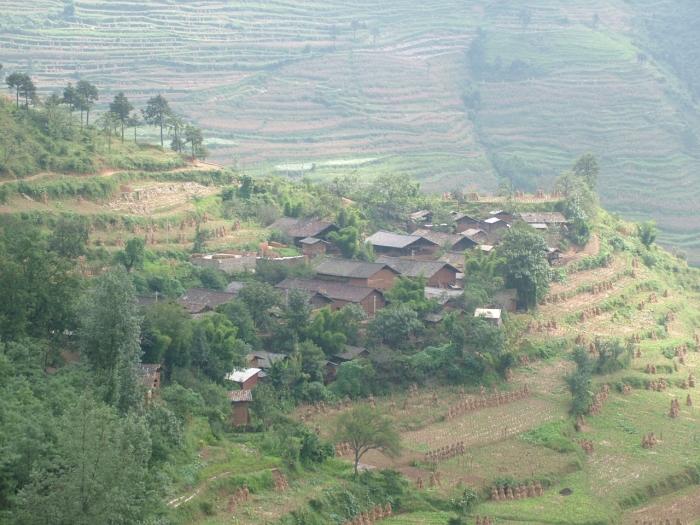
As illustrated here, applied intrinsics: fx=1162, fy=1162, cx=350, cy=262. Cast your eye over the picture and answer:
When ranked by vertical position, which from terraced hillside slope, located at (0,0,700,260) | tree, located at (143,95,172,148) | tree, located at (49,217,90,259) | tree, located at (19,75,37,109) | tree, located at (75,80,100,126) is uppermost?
tree, located at (19,75,37,109)

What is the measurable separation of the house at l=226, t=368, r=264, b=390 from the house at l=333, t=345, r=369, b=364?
2.99m

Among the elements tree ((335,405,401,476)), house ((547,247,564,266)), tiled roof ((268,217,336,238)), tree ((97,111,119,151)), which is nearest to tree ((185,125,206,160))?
tree ((97,111,119,151))

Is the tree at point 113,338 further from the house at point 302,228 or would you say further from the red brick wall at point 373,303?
the house at point 302,228

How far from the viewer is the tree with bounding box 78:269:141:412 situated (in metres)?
23.3

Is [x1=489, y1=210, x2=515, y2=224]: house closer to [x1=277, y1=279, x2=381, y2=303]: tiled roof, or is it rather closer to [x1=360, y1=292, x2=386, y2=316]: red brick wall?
[x1=277, y1=279, x2=381, y2=303]: tiled roof

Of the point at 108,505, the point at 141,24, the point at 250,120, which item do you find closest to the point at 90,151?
the point at 108,505

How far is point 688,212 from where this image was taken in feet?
234

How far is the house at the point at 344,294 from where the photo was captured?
1411 inches

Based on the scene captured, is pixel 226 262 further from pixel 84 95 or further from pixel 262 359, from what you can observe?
pixel 84 95

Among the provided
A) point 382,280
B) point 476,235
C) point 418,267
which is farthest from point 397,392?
point 476,235

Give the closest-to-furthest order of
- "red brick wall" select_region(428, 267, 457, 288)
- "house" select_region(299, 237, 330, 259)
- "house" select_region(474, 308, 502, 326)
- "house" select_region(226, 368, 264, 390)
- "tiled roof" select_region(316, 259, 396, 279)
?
1. "house" select_region(226, 368, 264, 390)
2. "house" select_region(474, 308, 502, 326)
3. "tiled roof" select_region(316, 259, 396, 279)
4. "red brick wall" select_region(428, 267, 457, 288)
5. "house" select_region(299, 237, 330, 259)

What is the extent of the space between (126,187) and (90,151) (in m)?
2.08

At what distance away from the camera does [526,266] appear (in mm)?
38094

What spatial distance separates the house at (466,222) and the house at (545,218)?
187 centimetres
